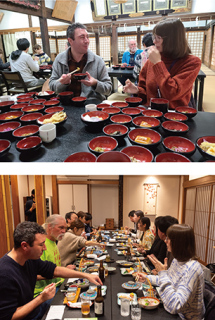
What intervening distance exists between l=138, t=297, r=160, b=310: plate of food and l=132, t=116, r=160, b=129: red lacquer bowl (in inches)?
42.8

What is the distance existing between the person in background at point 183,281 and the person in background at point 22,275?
25.1 inches

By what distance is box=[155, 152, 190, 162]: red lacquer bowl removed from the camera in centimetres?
92

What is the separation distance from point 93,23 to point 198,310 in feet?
5.91

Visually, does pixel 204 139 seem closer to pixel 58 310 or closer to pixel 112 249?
pixel 58 310

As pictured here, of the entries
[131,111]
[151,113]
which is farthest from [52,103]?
[151,113]

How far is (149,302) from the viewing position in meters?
1.48

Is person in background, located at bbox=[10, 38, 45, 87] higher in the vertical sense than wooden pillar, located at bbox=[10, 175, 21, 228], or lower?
higher

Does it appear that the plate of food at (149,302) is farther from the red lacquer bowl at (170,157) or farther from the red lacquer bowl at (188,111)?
the red lacquer bowl at (188,111)

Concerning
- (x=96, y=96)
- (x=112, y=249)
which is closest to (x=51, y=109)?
(x=96, y=96)

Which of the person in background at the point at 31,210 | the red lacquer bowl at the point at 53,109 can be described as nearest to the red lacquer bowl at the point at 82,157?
the red lacquer bowl at the point at 53,109

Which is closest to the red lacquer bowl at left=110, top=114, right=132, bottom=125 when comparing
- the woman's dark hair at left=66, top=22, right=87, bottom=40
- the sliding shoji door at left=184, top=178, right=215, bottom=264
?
the woman's dark hair at left=66, top=22, right=87, bottom=40

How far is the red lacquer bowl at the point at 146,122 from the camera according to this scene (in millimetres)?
1215

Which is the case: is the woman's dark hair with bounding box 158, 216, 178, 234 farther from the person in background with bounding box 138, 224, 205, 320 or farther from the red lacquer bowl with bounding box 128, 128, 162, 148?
the red lacquer bowl with bounding box 128, 128, 162, 148

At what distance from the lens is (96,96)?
201 cm
